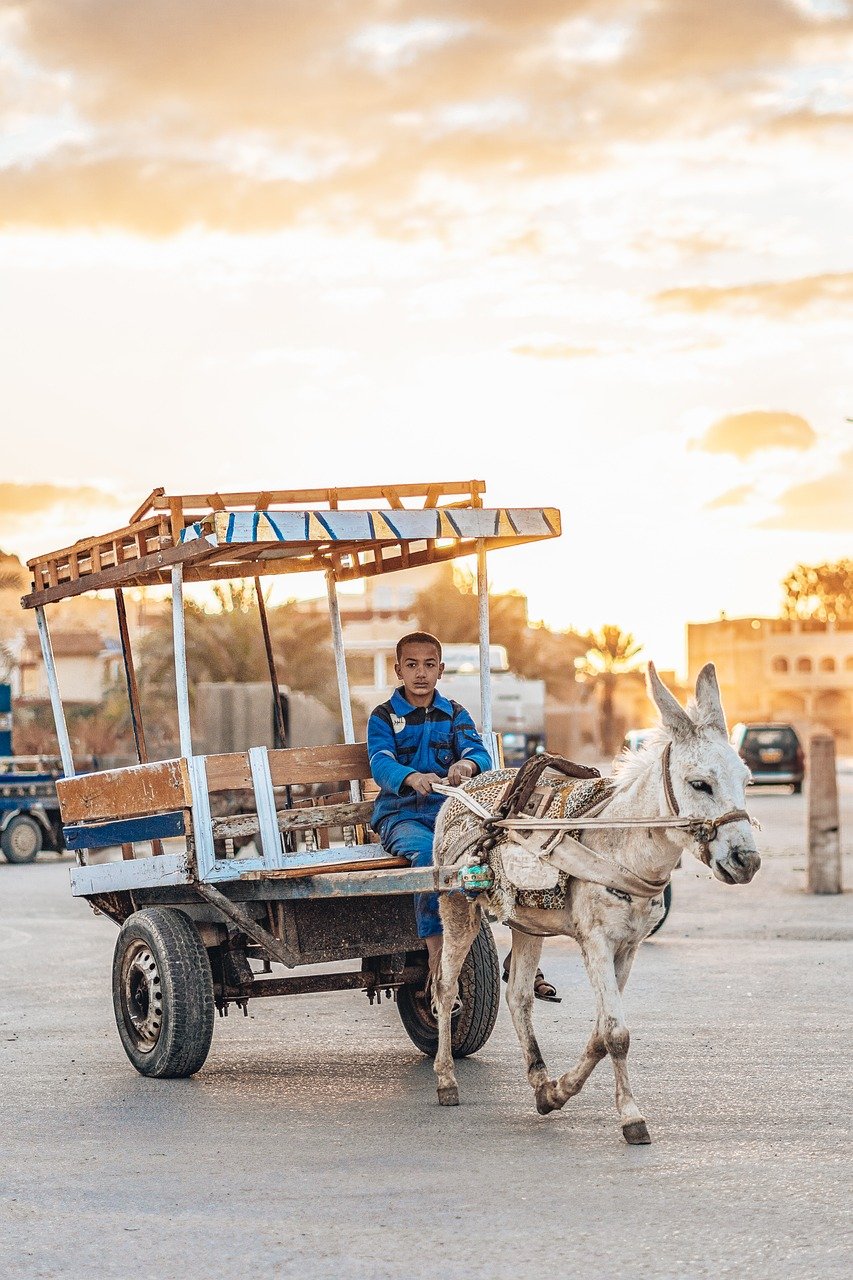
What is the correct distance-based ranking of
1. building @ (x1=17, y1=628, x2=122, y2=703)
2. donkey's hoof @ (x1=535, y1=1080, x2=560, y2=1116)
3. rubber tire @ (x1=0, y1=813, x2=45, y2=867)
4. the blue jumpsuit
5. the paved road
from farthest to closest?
1. building @ (x1=17, y1=628, x2=122, y2=703)
2. rubber tire @ (x1=0, y1=813, x2=45, y2=867)
3. the blue jumpsuit
4. donkey's hoof @ (x1=535, y1=1080, x2=560, y2=1116)
5. the paved road

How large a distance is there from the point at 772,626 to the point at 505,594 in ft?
192

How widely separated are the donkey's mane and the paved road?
4.81ft

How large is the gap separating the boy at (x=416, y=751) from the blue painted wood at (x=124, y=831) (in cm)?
103

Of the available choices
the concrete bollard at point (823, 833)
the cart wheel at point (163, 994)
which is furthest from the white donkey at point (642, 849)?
the concrete bollard at point (823, 833)

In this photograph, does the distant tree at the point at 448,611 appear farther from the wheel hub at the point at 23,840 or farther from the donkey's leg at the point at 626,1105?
the donkey's leg at the point at 626,1105

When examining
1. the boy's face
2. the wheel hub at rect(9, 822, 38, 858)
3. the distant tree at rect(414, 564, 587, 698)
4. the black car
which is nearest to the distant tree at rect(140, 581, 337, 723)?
the black car

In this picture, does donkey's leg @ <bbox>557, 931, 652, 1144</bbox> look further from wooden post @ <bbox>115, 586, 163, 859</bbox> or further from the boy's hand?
wooden post @ <bbox>115, 586, 163, 859</bbox>

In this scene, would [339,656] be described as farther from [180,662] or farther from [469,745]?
[180,662]

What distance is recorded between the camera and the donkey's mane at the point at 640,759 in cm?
764

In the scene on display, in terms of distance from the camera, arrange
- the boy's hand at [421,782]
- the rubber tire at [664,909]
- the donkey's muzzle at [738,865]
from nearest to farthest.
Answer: the donkey's muzzle at [738,865] → the rubber tire at [664,909] → the boy's hand at [421,782]

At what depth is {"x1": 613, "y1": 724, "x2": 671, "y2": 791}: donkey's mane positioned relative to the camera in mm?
7641

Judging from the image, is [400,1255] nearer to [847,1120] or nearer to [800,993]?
[847,1120]

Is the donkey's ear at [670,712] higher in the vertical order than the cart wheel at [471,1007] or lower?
higher

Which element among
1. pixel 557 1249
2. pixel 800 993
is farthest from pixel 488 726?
pixel 557 1249
